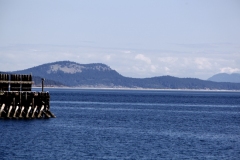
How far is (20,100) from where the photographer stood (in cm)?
7638

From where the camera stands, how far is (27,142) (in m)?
56.9

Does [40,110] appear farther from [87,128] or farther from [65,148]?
[65,148]

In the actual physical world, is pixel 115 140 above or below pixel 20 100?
below

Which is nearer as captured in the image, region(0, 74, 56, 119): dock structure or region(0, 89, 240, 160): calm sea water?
region(0, 89, 240, 160): calm sea water

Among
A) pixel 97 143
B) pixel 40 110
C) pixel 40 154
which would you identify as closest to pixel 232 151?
A: pixel 97 143

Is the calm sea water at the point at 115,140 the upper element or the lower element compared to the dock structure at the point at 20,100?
lower

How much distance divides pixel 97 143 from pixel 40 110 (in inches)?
919

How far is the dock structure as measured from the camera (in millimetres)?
76000

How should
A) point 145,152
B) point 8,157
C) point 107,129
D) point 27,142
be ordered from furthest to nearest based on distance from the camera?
point 107,129 < point 27,142 < point 145,152 < point 8,157

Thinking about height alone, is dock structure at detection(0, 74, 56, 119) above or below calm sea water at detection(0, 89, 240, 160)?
above

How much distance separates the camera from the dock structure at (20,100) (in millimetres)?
76000

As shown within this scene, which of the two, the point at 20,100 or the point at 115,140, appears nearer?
the point at 115,140

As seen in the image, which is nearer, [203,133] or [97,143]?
[97,143]

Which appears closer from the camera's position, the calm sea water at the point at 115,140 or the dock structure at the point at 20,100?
the calm sea water at the point at 115,140
